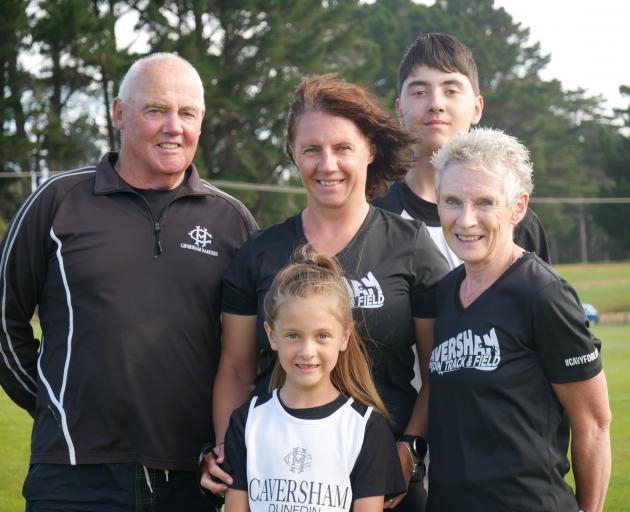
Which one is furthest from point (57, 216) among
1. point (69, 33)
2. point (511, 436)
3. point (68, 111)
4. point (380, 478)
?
point (68, 111)

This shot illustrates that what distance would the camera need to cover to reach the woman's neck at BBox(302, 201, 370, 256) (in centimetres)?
333

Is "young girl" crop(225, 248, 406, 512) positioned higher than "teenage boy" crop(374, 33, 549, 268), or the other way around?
"teenage boy" crop(374, 33, 549, 268)

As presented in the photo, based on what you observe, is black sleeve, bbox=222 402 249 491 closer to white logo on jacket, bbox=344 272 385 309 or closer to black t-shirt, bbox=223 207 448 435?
black t-shirt, bbox=223 207 448 435

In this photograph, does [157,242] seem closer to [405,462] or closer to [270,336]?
[270,336]

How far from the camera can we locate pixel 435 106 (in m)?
4.43

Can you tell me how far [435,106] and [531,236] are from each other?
90 cm

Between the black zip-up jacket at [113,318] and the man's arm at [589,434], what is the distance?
152cm

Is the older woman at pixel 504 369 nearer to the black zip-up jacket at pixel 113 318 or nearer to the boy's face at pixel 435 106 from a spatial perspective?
the black zip-up jacket at pixel 113 318

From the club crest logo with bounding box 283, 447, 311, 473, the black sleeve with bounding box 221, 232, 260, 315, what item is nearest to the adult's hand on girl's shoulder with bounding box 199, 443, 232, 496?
the club crest logo with bounding box 283, 447, 311, 473

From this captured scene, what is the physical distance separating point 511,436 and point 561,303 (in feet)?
1.52

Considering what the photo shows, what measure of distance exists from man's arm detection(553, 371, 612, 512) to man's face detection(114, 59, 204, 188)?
1.85 metres

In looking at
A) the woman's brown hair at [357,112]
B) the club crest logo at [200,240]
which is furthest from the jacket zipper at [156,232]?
the woman's brown hair at [357,112]

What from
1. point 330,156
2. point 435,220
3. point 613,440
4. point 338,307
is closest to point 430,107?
point 435,220

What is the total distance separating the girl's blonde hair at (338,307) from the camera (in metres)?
3.09
